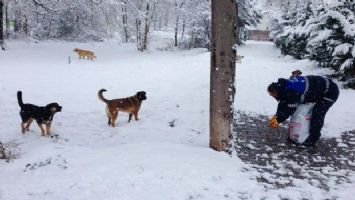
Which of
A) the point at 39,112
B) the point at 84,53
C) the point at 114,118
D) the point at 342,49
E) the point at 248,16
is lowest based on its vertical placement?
the point at 114,118

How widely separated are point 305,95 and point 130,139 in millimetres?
3780

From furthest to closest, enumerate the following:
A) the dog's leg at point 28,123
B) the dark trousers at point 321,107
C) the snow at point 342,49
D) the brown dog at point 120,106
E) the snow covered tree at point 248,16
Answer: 1. the snow covered tree at point 248,16
2. the snow at point 342,49
3. the brown dog at point 120,106
4. the dog's leg at point 28,123
5. the dark trousers at point 321,107

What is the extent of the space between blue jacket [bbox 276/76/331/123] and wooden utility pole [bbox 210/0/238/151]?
3.98ft

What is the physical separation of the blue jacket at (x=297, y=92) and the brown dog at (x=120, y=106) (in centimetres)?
390

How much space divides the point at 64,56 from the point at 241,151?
2141 cm

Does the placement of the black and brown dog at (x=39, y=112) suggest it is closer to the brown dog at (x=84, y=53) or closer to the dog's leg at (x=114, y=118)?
the dog's leg at (x=114, y=118)

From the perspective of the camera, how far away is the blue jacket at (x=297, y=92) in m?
7.14

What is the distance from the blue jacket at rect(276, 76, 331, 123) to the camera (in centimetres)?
714

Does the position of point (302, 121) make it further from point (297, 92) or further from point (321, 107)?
point (297, 92)

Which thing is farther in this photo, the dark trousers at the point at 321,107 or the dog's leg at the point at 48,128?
the dog's leg at the point at 48,128


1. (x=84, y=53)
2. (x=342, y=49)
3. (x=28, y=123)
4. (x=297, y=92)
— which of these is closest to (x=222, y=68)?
(x=297, y=92)

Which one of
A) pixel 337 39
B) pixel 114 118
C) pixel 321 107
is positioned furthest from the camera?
pixel 337 39

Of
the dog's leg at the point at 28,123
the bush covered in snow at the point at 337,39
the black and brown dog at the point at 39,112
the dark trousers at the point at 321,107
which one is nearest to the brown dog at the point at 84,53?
the bush covered in snow at the point at 337,39

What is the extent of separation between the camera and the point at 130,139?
8312mm
